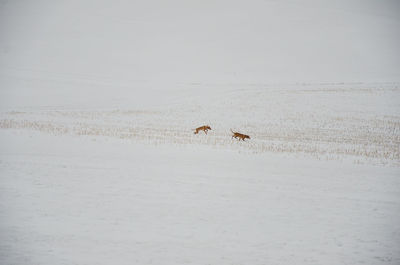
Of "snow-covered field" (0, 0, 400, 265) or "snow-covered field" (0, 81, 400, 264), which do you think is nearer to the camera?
"snow-covered field" (0, 81, 400, 264)

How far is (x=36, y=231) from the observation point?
7363 mm

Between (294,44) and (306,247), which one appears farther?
(294,44)

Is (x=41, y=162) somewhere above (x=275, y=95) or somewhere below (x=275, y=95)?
below

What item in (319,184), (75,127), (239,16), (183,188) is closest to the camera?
(183,188)

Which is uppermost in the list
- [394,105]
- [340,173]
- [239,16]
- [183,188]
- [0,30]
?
[239,16]

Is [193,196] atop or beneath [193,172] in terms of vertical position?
beneath

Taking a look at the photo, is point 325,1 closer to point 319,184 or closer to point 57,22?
point 57,22

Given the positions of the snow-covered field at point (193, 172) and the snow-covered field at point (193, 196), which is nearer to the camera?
the snow-covered field at point (193, 196)

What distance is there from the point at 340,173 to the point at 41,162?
1002 centimetres

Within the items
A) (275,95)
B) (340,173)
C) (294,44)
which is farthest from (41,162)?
(294,44)

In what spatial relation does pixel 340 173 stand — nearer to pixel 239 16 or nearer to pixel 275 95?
pixel 275 95

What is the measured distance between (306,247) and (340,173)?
20.1ft

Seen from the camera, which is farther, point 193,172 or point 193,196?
point 193,172

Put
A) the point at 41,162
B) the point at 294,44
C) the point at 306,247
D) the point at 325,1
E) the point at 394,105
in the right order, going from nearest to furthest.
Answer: the point at 306,247 < the point at 41,162 < the point at 394,105 < the point at 294,44 < the point at 325,1
